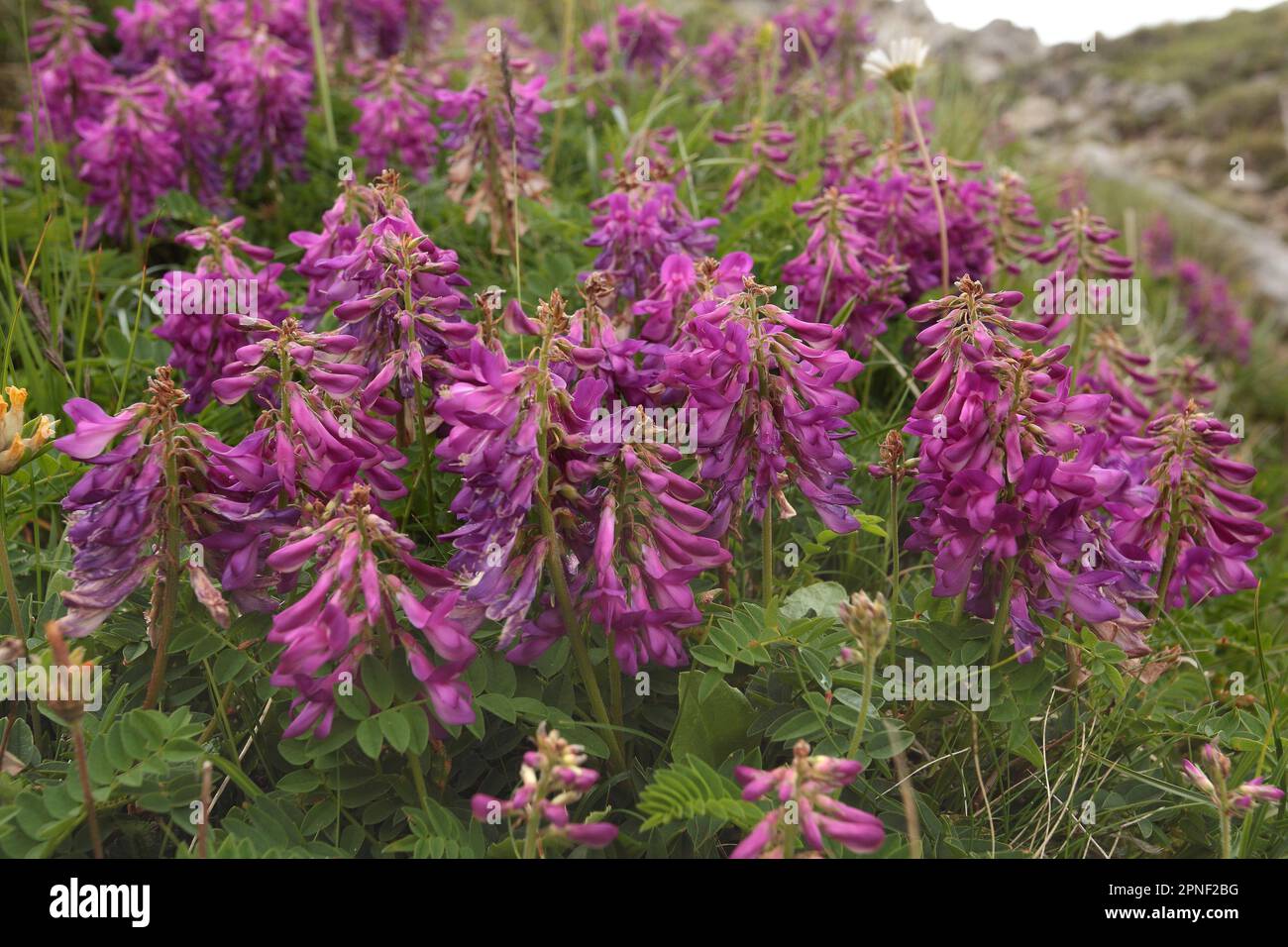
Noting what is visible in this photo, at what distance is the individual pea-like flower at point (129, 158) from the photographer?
12.9 ft

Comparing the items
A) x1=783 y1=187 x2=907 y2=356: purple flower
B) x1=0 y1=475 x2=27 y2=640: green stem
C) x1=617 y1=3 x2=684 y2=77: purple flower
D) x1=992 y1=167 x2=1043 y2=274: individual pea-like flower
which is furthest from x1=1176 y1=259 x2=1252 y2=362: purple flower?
x1=0 y1=475 x2=27 y2=640: green stem

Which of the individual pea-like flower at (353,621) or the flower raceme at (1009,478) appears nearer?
the individual pea-like flower at (353,621)

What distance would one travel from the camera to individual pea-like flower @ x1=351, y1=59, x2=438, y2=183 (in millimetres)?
4445

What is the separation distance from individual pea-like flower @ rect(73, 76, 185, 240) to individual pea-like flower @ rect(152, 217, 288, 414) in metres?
1.16

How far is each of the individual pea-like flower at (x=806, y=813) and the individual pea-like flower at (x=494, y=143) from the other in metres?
2.28

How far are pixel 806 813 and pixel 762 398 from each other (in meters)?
0.84

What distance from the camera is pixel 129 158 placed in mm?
3951

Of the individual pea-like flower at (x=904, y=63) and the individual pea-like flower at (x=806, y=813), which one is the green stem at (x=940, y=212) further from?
the individual pea-like flower at (x=806, y=813)

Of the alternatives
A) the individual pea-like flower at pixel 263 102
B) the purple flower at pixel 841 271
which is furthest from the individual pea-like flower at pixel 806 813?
the individual pea-like flower at pixel 263 102

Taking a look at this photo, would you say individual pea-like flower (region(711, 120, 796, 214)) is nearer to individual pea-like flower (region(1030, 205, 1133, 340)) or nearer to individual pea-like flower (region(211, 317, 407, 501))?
individual pea-like flower (region(1030, 205, 1133, 340))

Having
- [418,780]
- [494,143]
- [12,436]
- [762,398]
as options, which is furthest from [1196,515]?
[12,436]

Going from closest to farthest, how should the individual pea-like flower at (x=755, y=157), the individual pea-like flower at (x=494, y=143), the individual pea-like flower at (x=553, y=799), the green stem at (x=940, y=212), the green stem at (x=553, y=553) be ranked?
the individual pea-like flower at (x=553, y=799)
the green stem at (x=553, y=553)
the green stem at (x=940, y=212)
the individual pea-like flower at (x=494, y=143)
the individual pea-like flower at (x=755, y=157)

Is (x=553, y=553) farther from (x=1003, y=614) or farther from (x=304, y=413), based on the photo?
(x=1003, y=614)
